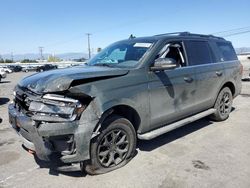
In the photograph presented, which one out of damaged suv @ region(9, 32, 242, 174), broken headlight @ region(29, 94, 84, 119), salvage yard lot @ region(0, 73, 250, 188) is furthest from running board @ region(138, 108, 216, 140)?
broken headlight @ region(29, 94, 84, 119)

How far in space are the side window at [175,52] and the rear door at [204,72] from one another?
16cm

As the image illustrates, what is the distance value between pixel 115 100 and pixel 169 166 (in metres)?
1.31

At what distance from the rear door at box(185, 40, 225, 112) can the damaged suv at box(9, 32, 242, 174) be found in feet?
0.07

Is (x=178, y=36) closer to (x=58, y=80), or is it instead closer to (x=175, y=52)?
(x=175, y=52)

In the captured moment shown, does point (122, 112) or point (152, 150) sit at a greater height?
point (122, 112)

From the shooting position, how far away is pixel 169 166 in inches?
159

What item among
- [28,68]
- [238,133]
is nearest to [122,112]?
[238,133]

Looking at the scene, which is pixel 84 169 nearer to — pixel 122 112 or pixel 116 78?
pixel 122 112

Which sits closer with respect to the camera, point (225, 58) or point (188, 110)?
point (188, 110)

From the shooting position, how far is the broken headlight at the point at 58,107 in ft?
11.0

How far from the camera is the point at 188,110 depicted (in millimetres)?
5113

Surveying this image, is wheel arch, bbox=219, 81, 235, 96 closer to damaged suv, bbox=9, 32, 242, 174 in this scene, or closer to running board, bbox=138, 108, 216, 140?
damaged suv, bbox=9, 32, 242, 174

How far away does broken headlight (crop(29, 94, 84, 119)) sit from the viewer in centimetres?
335

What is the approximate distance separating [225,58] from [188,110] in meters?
2.07
